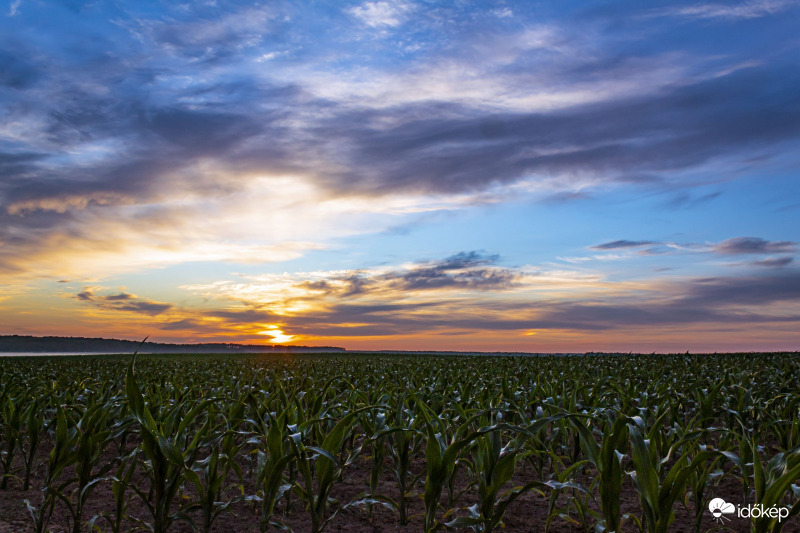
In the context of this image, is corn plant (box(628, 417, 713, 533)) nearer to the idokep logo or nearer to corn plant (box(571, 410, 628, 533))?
corn plant (box(571, 410, 628, 533))

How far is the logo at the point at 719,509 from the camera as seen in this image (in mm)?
5580

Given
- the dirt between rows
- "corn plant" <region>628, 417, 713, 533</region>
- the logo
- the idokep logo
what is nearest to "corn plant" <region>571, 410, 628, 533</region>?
"corn plant" <region>628, 417, 713, 533</region>

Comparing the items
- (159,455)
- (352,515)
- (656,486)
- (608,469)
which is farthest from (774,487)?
(159,455)

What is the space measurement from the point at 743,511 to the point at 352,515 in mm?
4410

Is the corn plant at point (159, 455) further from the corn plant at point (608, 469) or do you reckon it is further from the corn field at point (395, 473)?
the corn plant at point (608, 469)

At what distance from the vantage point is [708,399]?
8.91 meters

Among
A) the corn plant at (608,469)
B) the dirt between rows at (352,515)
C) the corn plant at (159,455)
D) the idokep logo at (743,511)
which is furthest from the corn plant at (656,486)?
the corn plant at (159,455)

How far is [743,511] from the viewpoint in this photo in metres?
6.12

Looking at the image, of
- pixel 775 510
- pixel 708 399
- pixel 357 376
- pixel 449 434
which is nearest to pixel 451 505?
pixel 449 434

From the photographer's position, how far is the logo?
5.58 m

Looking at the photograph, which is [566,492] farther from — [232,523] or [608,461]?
[232,523]

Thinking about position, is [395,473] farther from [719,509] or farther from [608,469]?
[719,509]

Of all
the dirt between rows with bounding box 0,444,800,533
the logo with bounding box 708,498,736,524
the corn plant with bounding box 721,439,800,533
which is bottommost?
the dirt between rows with bounding box 0,444,800,533

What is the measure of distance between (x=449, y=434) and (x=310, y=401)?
315 centimetres
